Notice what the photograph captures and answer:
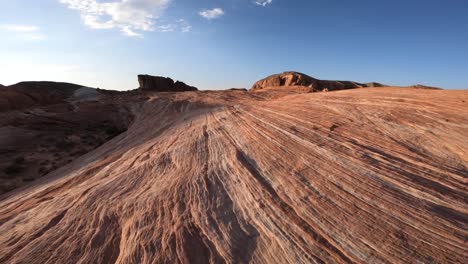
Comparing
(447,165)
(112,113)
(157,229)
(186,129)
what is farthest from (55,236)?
(112,113)

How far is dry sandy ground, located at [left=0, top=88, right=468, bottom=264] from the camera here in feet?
13.9

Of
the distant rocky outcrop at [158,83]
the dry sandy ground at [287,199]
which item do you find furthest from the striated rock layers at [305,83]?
the distant rocky outcrop at [158,83]

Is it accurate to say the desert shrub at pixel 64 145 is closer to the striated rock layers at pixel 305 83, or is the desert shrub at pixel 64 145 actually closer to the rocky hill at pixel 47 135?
the rocky hill at pixel 47 135

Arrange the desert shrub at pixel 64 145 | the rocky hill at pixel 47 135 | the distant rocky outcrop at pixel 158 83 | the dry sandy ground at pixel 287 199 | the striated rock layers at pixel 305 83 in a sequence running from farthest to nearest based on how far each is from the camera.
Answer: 1. the distant rocky outcrop at pixel 158 83
2. the striated rock layers at pixel 305 83
3. the desert shrub at pixel 64 145
4. the rocky hill at pixel 47 135
5. the dry sandy ground at pixel 287 199

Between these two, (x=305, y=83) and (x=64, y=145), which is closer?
(x=64, y=145)

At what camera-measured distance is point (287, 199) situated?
530cm

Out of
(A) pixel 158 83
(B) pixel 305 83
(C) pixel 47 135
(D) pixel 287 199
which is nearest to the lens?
(D) pixel 287 199

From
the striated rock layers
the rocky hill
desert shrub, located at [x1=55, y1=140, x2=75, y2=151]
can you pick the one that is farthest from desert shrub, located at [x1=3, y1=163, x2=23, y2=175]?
the striated rock layers

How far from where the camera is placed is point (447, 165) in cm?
527

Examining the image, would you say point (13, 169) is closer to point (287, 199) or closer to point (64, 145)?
point (64, 145)

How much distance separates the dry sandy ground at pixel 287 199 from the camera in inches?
166

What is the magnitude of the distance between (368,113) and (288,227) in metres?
4.85

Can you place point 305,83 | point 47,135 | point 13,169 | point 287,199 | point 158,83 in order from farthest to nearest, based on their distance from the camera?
1. point 158,83
2. point 305,83
3. point 47,135
4. point 13,169
5. point 287,199

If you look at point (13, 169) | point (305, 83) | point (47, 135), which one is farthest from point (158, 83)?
point (13, 169)
